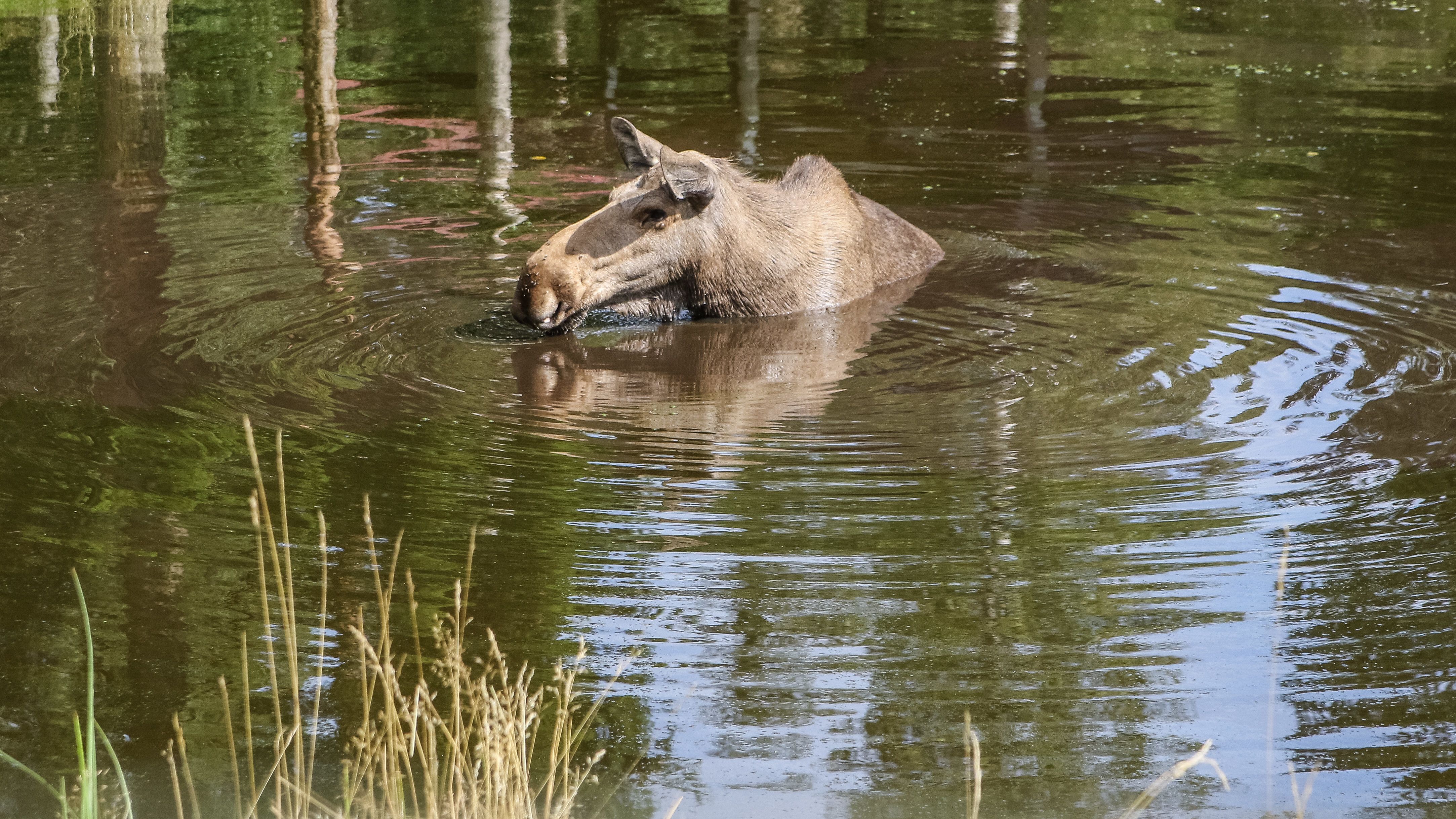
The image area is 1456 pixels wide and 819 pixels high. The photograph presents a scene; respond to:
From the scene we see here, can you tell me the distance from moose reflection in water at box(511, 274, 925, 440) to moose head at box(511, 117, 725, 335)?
0.77 feet

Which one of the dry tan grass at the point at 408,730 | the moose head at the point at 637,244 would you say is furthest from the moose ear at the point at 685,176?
the dry tan grass at the point at 408,730

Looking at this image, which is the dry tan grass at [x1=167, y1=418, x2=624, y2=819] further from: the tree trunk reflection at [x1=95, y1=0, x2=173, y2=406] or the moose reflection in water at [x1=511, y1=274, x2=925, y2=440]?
the tree trunk reflection at [x1=95, y1=0, x2=173, y2=406]

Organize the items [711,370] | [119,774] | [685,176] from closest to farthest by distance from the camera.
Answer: [119,774] < [711,370] < [685,176]

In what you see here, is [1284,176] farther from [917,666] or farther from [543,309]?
[917,666]

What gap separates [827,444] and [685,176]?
10.2 feet

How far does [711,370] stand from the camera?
9.71m

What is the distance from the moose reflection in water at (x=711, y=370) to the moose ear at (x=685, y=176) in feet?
2.96

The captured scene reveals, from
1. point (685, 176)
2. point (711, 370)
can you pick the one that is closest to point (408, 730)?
point (711, 370)

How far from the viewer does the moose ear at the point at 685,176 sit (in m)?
10.5

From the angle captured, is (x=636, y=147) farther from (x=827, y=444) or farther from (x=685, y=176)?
(x=827, y=444)

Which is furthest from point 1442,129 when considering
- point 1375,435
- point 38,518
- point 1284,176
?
point 38,518

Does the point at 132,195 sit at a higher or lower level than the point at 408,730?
higher

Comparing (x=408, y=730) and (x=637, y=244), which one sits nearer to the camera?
(x=408, y=730)

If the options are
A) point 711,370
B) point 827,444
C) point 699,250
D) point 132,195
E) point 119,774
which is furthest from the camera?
point 132,195
